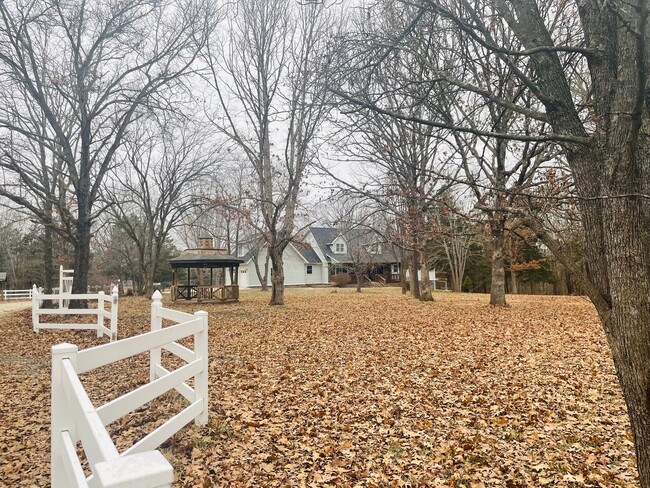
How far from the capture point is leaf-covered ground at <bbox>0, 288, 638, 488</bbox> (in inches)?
154

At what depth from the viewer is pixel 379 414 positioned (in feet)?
17.2

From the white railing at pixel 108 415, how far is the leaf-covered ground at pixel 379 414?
0.75 meters

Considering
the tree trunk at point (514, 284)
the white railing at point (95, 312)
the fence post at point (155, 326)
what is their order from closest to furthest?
the fence post at point (155, 326) < the white railing at point (95, 312) < the tree trunk at point (514, 284)

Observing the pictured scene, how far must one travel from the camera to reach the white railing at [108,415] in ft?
3.43

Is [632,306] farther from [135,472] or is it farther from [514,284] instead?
[514,284]

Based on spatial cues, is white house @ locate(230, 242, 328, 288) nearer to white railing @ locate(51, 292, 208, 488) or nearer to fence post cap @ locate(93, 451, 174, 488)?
white railing @ locate(51, 292, 208, 488)

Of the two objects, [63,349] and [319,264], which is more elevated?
[319,264]

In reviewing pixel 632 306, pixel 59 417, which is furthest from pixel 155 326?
pixel 632 306

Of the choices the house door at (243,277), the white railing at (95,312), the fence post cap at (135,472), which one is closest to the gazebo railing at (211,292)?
the white railing at (95,312)

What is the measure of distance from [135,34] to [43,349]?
32.8 feet

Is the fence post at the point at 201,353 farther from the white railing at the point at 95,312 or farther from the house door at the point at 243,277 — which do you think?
the house door at the point at 243,277

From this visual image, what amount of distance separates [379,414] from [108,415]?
3.33m

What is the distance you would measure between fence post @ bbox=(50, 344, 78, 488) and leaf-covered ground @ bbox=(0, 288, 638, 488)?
187cm

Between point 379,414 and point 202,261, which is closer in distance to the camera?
point 379,414
